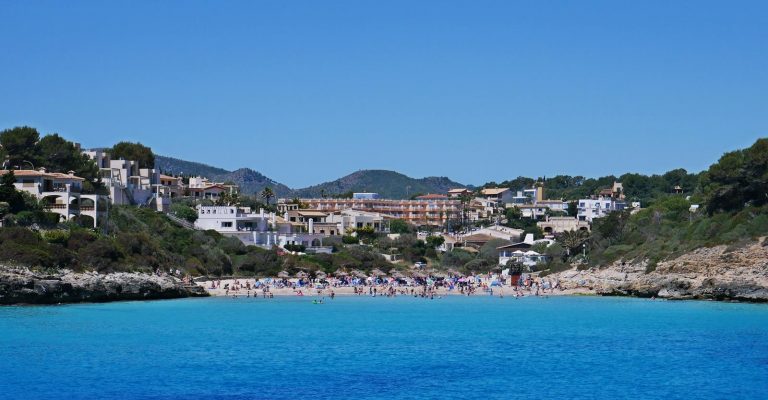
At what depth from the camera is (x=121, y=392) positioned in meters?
27.9

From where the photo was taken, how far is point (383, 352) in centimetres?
3719

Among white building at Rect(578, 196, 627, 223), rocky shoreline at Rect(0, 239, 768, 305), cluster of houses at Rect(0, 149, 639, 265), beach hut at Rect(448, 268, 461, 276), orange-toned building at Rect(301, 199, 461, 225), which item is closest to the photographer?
rocky shoreline at Rect(0, 239, 768, 305)

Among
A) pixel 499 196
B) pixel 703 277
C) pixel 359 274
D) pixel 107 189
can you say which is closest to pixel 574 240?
pixel 359 274

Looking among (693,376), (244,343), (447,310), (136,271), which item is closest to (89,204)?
(136,271)

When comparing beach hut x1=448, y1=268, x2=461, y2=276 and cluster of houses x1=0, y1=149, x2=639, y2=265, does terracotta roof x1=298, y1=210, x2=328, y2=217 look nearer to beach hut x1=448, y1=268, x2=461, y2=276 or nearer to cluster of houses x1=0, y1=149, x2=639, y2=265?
cluster of houses x1=0, y1=149, x2=639, y2=265

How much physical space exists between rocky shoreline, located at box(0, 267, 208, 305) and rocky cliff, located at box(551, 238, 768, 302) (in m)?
26.7

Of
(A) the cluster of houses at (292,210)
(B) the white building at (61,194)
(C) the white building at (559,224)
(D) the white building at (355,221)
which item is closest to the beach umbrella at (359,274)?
(A) the cluster of houses at (292,210)

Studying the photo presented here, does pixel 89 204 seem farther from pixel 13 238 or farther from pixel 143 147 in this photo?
pixel 143 147

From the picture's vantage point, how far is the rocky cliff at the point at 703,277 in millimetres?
56219

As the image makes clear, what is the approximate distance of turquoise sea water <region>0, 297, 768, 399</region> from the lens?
29.1 metres

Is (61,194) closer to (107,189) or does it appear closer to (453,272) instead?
(107,189)

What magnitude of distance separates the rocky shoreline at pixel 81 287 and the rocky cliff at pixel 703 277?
87.7 ft

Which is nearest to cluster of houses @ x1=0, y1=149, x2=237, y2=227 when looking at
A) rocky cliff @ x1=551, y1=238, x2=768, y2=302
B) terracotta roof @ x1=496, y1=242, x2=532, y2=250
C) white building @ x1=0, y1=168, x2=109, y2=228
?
white building @ x1=0, y1=168, x2=109, y2=228

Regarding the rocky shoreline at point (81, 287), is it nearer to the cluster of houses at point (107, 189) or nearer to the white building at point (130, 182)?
the cluster of houses at point (107, 189)
